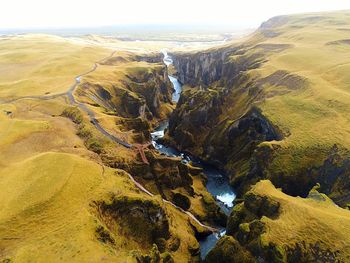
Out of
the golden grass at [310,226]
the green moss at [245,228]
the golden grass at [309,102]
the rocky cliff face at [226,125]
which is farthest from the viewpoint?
the rocky cliff face at [226,125]

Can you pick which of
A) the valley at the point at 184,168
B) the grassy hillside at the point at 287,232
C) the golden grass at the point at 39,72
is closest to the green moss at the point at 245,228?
the grassy hillside at the point at 287,232

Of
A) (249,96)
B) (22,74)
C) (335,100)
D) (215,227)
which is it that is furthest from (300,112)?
(22,74)

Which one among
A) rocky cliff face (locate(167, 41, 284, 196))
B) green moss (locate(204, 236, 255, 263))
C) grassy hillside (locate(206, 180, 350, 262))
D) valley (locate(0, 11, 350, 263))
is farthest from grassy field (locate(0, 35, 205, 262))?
rocky cliff face (locate(167, 41, 284, 196))

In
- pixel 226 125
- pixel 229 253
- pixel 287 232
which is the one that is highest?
Answer: pixel 287 232

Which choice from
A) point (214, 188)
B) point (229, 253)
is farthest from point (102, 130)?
point (229, 253)

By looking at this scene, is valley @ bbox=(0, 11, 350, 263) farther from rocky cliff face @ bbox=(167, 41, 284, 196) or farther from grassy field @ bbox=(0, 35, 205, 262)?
rocky cliff face @ bbox=(167, 41, 284, 196)

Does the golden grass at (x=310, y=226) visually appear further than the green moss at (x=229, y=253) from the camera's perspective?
No

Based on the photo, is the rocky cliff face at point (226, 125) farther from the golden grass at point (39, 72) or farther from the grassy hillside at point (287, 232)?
the golden grass at point (39, 72)

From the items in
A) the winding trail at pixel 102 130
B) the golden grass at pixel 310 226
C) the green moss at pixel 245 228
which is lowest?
the winding trail at pixel 102 130

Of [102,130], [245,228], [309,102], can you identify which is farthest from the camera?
[309,102]

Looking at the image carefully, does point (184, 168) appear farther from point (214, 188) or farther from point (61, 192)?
point (61, 192)

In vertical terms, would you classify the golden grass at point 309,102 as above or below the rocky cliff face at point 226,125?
above
